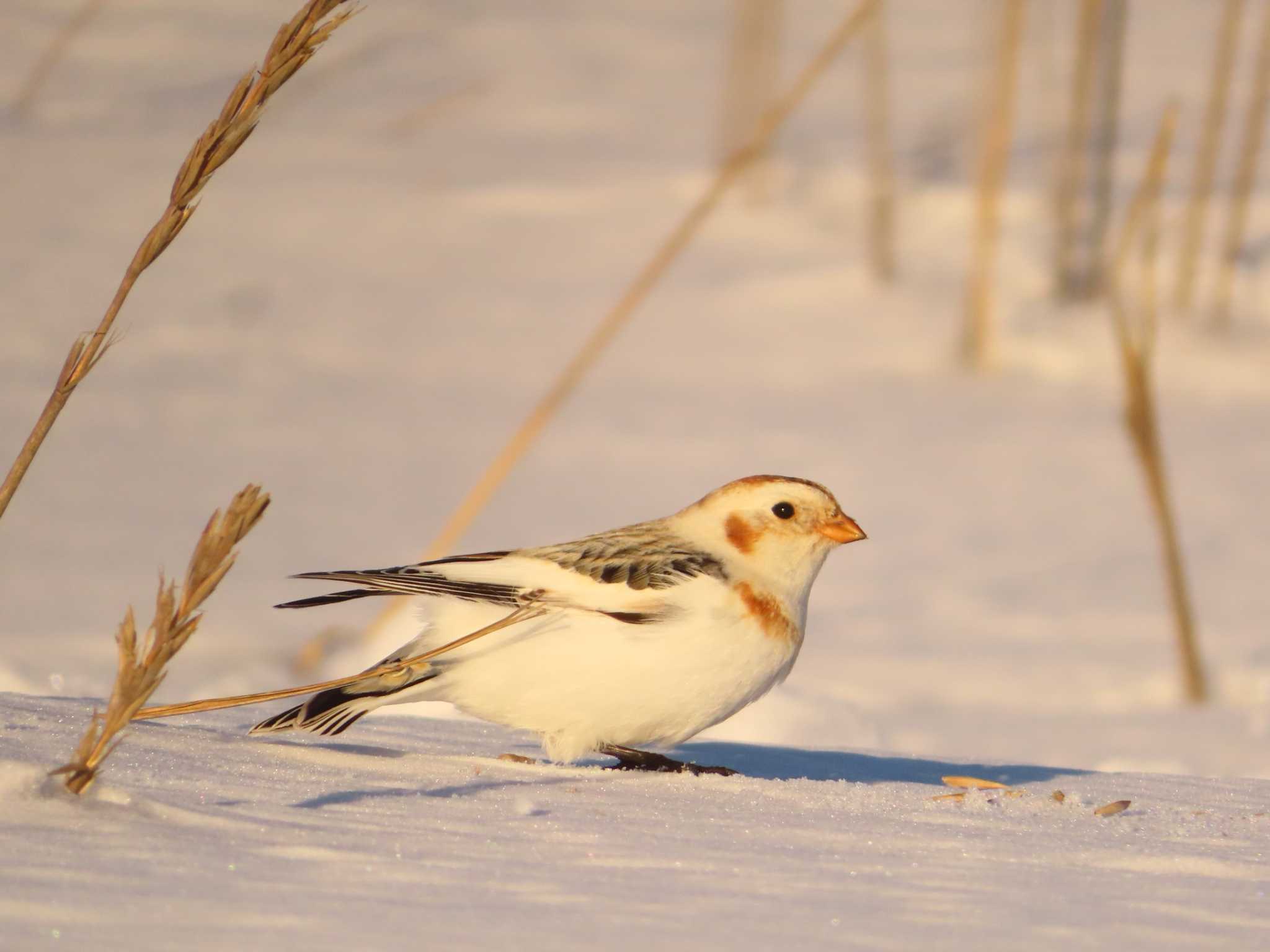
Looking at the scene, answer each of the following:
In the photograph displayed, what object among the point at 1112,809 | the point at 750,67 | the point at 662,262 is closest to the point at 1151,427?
the point at 662,262

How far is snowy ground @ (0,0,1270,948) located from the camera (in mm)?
1854

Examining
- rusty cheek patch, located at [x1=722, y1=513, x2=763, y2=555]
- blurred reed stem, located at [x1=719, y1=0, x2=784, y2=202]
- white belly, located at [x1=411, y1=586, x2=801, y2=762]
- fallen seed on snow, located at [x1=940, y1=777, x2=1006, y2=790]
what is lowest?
fallen seed on snow, located at [x1=940, y1=777, x2=1006, y2=790]

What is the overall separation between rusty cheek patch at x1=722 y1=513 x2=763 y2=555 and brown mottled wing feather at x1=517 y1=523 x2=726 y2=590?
0.27ft

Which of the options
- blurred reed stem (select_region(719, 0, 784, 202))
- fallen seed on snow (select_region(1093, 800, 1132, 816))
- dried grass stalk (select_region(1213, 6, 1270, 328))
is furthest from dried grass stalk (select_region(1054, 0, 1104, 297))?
fallen seed on snow (select_region(1093, 800, 1132, 816))

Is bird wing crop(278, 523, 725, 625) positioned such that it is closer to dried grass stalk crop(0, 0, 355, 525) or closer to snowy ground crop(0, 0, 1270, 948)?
snowy ground crop(0, 0, 1270, 948)

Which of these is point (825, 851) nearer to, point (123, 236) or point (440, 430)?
point (440, 430)

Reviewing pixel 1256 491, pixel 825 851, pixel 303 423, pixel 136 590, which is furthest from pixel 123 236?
pixel 825 851

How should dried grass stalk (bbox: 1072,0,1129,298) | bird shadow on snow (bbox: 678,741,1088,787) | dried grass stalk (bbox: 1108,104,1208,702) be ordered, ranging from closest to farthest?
bird shadow on snow (bbox: 678,741,1088,787) < dried grass stalk (bbox: 1108,104,1208,702) < dried grass stalk (bbox: 1072,0,1129,298)

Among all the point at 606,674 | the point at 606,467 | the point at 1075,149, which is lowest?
the point at 606,674

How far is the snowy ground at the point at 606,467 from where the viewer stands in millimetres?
1854

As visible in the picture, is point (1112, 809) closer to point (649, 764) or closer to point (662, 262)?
point (649, 764)

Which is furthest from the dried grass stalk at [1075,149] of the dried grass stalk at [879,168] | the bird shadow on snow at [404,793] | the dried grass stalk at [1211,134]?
the bird shadow on snow at [404,793]

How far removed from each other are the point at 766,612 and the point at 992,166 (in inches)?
236

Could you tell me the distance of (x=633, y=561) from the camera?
2809 mm
